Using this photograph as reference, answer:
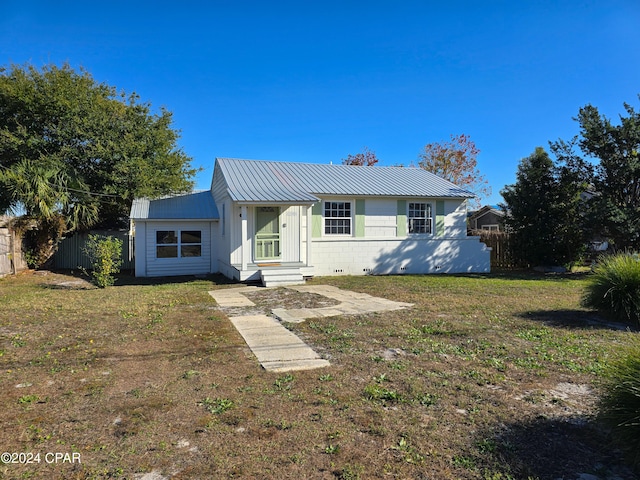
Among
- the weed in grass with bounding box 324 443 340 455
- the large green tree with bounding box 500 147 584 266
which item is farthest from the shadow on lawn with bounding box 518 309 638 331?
the large green tree with bounding box 500 147 584 266

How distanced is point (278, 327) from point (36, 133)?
589 inches

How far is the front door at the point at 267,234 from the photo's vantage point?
45.2ft

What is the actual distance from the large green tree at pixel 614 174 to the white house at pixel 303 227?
4.54m

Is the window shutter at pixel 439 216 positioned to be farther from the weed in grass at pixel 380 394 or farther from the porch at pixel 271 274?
the weed in grass at pixel 380 394

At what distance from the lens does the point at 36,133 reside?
1582cm

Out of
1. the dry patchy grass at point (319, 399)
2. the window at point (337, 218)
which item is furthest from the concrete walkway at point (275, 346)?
the window at point (337, 218)

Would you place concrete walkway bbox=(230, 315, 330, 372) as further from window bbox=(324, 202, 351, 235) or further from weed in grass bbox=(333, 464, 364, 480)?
window bbox=(324, 202, 351, 235)

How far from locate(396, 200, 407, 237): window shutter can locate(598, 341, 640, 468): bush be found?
1312 centimetres

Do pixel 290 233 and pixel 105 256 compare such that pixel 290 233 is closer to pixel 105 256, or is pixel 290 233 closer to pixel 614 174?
pixel 105 256

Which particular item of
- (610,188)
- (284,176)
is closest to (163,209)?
(284,176)

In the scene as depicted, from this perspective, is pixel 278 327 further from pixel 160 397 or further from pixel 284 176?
pixel 284 176

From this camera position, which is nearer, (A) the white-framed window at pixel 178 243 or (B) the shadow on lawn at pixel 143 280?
(B) the shadow on lawn at pixel 143 280

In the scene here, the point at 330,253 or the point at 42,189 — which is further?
the point at 330,253

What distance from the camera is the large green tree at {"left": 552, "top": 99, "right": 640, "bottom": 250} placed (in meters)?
14.5
